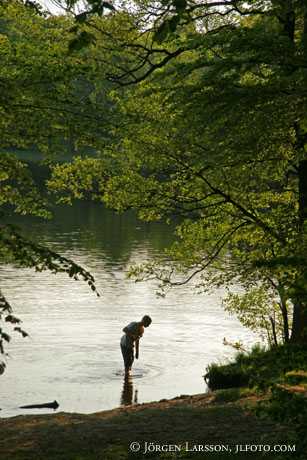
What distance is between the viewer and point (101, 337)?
28.9 m

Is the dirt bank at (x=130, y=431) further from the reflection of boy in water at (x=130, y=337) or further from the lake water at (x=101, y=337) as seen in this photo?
the reflection of boy in water at (x=130, y=337)

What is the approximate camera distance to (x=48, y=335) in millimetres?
28906

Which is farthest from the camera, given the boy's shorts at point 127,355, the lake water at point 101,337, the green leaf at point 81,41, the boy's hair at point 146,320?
the boy's shorts at point 127,355

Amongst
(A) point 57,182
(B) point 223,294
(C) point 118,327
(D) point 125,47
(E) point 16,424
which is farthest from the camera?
(B) point 223,294

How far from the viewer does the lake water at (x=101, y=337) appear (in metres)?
20.8

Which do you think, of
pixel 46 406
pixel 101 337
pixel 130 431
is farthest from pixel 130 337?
pixel 130 431

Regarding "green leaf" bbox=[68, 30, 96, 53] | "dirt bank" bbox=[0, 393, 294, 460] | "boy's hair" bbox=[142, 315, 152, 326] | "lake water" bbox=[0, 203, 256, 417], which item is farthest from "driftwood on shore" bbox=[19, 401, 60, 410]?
"green leaf" bbox=[68, 30, 96, 53]

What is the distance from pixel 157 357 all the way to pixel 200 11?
12.6 meters

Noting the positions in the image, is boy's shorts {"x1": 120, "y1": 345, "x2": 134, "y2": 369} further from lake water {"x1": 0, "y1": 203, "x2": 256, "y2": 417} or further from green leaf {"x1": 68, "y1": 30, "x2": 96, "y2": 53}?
green leaf {"x1": 68, "y1": 30, "x2": 96, "y2": 53}

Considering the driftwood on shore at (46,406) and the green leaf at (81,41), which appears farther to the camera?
the driftwood on shore at (46,406)

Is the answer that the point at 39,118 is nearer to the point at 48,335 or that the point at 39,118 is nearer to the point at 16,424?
the point at 16,424

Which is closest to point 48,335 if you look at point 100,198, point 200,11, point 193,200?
point 100,198

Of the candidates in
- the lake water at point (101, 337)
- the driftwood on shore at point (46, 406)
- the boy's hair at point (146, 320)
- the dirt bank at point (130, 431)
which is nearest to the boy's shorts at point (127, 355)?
the lake water at point (101, 337)

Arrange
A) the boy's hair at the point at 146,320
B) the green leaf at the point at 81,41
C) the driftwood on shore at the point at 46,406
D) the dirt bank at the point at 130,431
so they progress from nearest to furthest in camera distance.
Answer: the green leaf at the point at 81,41, the dirt bank at the point at 130,431, the driftwood on shore at the point at 46,406, the boy's hair at the point at 146,320
